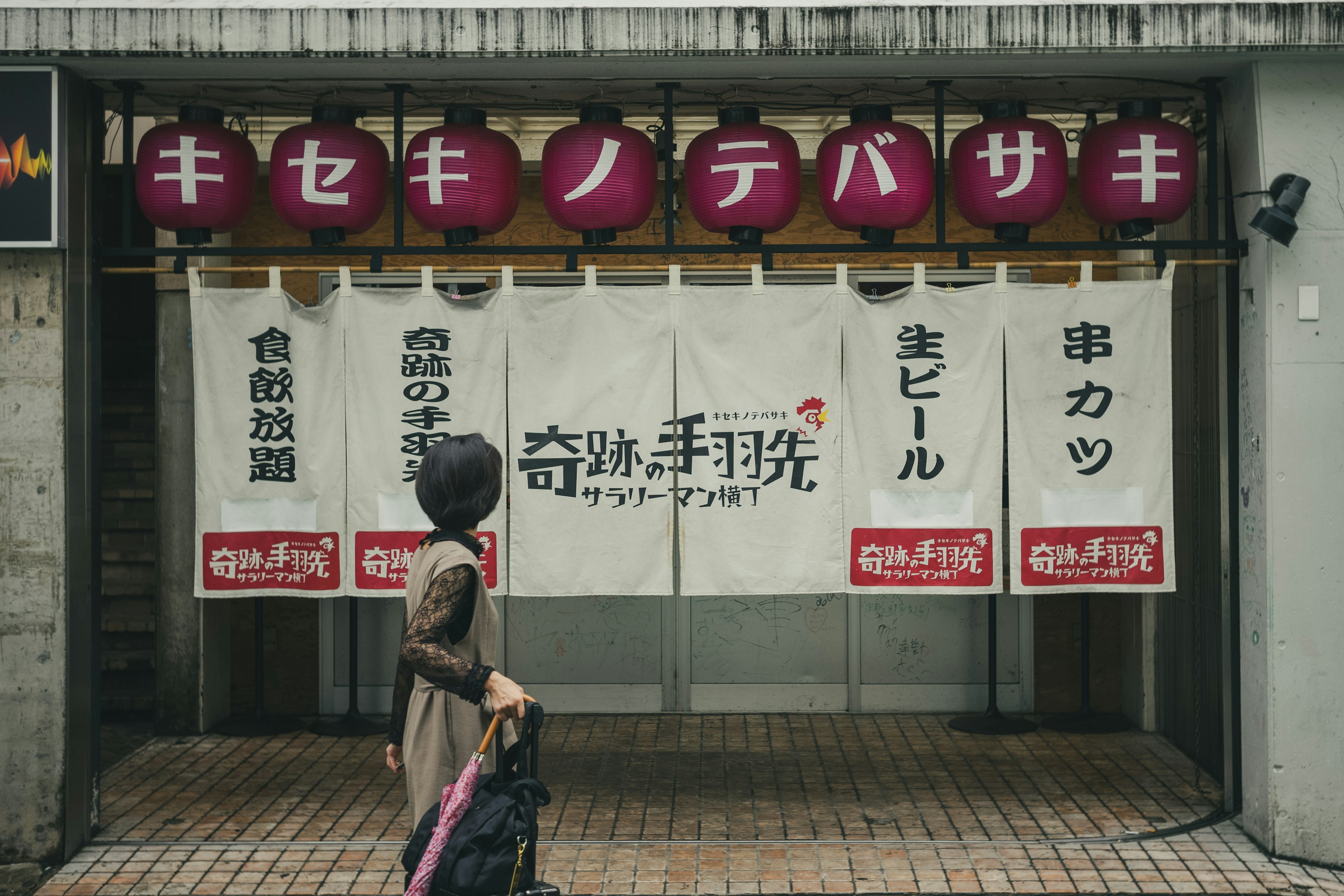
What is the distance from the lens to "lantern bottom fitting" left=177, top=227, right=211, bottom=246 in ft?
21.7

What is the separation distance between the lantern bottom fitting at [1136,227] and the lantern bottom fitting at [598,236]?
310 cm

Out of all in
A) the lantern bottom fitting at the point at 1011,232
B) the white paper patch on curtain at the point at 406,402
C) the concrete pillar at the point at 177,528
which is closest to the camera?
the lantern bottom fitting at the point at 1011,232

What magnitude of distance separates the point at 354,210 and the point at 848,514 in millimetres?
3556

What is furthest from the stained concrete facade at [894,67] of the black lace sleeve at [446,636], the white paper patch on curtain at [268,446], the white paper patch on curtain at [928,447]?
the black lace sleeve at [446,636]

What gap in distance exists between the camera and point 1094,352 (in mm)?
6711

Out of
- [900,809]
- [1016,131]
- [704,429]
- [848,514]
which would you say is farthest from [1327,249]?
[900,809]

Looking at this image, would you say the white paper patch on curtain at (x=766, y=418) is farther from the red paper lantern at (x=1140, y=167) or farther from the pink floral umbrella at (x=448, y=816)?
the pink floral umbrella at (x=448, y=816)

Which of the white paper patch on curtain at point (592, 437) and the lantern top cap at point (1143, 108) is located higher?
the lantern top cap at point (1143, 108)

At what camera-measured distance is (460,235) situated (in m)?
6.55

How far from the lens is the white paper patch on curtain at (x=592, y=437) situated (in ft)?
22.1

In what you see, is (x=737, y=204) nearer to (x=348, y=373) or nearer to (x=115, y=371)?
(x=348, y=373)

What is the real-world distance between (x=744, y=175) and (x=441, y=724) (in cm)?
371

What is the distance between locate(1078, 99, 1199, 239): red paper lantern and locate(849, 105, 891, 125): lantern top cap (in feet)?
4.07

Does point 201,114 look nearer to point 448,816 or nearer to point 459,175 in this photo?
point 459,175
